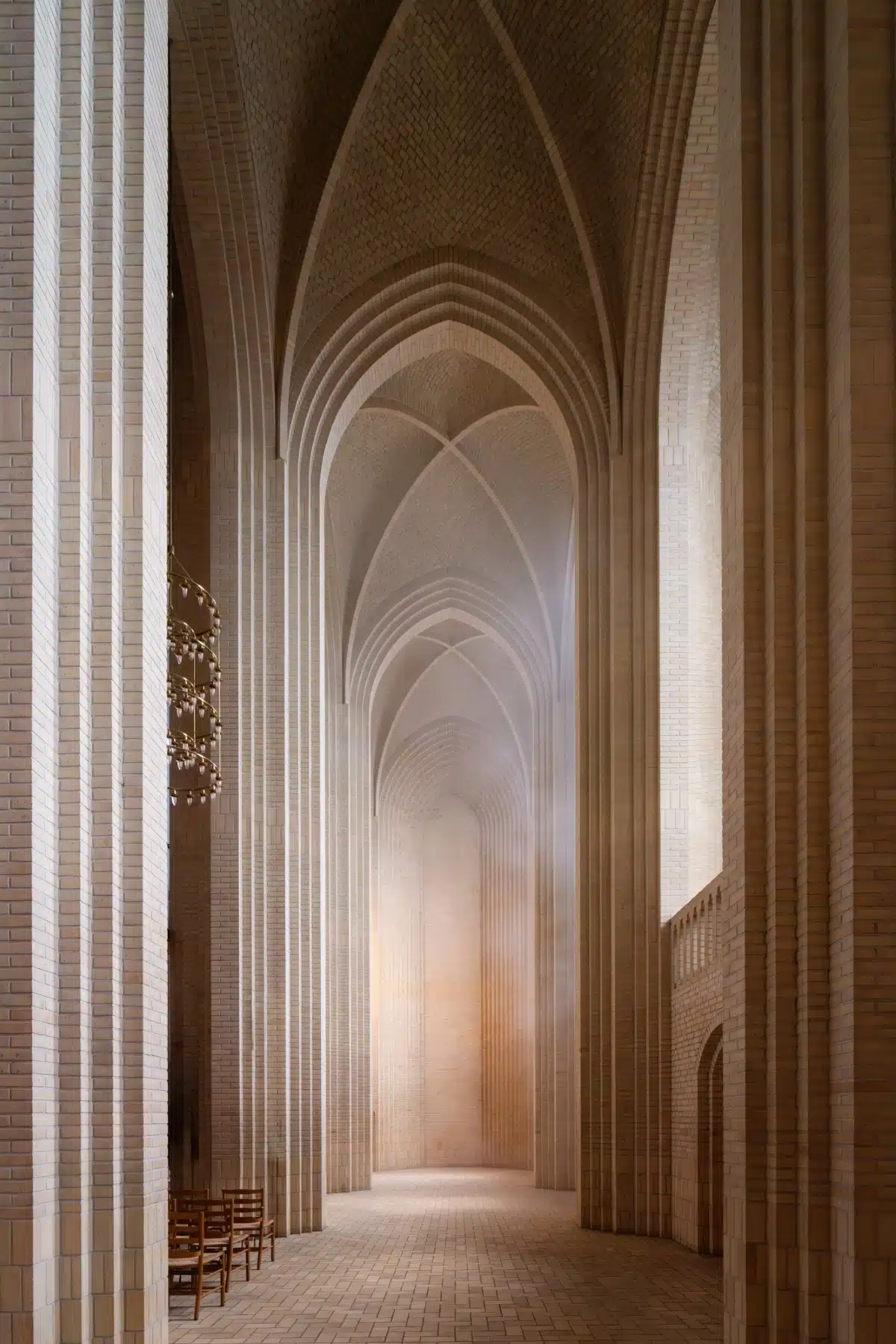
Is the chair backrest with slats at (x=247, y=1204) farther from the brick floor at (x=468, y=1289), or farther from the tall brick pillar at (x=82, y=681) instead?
the tall brick pillar at (x=82, y=681)

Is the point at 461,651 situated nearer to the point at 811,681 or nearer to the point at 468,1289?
the point at 468,1289

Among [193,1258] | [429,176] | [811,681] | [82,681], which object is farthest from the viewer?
[429,176]

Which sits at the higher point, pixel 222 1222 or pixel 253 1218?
pixel 222 1222

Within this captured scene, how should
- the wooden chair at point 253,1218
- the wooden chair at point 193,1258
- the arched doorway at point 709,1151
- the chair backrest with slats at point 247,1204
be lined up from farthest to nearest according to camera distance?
the arched doorway at point 709,1151 → the chair backrest with slats at point 247,1204 → the wooden chair at point 253,1218 → the wooden chair at point 193,1258

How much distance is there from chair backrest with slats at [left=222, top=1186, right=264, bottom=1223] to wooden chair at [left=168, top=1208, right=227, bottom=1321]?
435 millimetres

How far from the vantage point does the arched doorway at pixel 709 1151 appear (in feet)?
48.7

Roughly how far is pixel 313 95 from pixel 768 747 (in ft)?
35.2

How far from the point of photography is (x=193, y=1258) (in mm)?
11359

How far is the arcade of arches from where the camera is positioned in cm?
736

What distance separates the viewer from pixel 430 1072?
3738 centimetres

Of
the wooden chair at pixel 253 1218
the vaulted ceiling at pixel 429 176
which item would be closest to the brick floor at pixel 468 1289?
the wooden chair at pixel 253 1218

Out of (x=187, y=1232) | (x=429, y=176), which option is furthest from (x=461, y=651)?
(x=187, y=1232)

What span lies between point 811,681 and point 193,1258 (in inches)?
245

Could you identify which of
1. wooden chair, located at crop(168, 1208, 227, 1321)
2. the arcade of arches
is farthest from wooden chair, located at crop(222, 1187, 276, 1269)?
the arcade of arches
